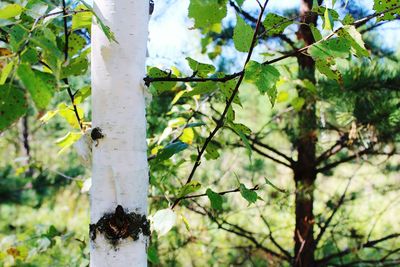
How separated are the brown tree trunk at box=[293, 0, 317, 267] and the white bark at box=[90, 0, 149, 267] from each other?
3.11 feet

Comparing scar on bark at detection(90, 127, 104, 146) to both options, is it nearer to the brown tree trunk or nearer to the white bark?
the white bark

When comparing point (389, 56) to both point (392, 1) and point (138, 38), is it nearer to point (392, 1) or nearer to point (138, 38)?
point (392, 1)

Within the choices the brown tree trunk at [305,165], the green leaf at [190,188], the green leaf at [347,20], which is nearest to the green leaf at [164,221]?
the green leaf at [190,188]

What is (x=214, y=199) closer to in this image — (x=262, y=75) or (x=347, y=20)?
(x=262, y=75)

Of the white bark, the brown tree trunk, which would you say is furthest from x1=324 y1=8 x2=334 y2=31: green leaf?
the brown tree trunk

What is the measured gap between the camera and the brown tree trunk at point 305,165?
1504mm

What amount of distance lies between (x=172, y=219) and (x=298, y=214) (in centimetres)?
104

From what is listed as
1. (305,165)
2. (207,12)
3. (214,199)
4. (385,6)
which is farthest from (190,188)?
(305,165)

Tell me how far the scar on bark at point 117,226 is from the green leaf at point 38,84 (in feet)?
0.60

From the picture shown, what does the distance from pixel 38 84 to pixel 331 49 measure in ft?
1.25

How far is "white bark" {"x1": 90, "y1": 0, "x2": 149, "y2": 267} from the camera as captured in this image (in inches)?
23.3

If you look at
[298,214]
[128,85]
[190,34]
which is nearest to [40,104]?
[128,85]

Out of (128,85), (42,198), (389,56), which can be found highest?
(389,56)

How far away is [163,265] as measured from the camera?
7.03 ft
